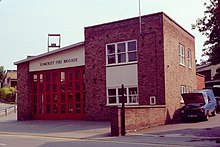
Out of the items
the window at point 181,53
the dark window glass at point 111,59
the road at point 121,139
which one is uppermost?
the window at point 181,53

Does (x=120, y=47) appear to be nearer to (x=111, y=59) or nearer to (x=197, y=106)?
(x=111, y=59)

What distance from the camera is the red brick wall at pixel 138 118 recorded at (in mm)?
18594

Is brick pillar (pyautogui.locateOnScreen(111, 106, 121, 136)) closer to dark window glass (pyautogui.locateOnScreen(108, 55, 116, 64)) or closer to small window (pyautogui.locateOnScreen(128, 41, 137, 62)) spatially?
small window (pyautogui.locateOnScreen(128, 41, 137, 62))

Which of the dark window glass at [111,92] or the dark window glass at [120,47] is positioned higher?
the dark window glass at [120,47]

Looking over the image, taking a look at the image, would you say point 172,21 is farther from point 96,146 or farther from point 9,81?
point 9,81

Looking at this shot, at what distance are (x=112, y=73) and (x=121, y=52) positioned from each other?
1607 millimetres

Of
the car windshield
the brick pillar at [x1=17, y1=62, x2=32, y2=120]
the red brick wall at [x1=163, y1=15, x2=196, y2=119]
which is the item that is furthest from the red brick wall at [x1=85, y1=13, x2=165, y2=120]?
the brick pillar at [x1=17, y1=62, x2=32, y2=120]

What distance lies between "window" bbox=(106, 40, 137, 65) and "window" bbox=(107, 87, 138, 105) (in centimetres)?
196

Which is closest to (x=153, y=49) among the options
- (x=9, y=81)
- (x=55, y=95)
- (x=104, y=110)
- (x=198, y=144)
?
(x=104, y=110)

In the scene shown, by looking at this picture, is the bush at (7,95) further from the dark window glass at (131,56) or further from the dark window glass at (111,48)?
the dark window glass at (131,56)

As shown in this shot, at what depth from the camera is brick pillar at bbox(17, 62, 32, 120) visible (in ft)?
102

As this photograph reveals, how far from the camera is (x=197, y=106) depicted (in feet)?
81.7

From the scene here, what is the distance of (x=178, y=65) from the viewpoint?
28.3 meters

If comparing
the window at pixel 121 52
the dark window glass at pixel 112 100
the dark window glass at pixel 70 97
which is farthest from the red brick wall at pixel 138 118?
the dark window glass at pixel 70 97
